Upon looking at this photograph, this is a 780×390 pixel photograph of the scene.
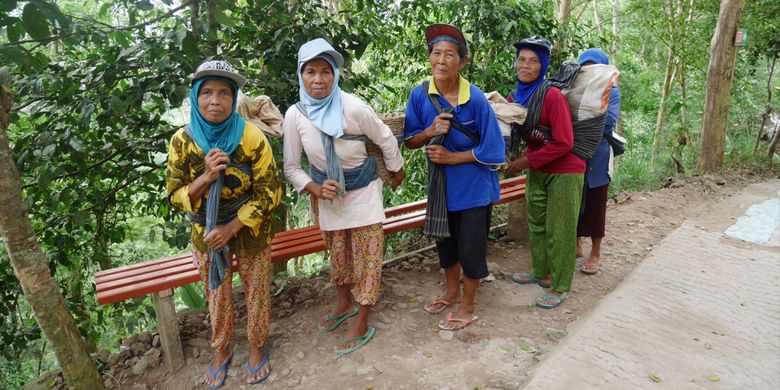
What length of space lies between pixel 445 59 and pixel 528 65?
695mm

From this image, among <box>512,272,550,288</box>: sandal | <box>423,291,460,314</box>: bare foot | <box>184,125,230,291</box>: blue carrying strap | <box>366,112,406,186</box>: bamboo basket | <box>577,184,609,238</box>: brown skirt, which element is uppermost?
<box>366,112,406,186</box>: bamboo basket

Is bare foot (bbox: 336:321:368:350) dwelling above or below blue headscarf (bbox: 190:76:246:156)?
below

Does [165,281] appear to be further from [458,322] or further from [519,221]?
[519,221]

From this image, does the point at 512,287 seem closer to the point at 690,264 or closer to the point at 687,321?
the point at 687,321

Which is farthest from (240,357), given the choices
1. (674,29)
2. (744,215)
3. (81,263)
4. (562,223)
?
(674,29)

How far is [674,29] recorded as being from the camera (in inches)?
351

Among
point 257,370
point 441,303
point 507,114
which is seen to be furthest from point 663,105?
point 257,370

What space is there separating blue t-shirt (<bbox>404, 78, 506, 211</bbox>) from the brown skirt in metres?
1.28

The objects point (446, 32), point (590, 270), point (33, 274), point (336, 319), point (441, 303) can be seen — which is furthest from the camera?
point (590, 270)

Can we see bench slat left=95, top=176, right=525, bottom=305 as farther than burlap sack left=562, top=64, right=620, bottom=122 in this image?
No

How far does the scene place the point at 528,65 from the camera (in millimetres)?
3094

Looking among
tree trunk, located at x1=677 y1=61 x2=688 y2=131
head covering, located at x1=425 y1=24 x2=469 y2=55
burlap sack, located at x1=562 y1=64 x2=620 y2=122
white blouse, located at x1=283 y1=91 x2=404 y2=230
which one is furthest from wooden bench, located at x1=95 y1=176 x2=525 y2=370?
tree trunk, located at x1=677 y1=61 x2=688 y2=131

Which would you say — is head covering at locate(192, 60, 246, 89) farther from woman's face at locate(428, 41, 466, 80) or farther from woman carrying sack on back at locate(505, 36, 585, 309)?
woman carrying sack on back at locate(505, 36, 585, 309)

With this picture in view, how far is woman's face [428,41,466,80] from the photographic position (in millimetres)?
2721
